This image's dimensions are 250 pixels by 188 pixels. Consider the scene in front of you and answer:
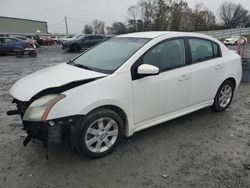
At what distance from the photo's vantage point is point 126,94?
3193 millimetres

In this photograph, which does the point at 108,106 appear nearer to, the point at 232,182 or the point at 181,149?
the point at 181,149

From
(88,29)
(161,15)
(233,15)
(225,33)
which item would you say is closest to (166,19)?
(161,15)

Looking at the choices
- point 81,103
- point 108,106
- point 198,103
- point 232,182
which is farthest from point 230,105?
point 81,103

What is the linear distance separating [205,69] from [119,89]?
1806 mm

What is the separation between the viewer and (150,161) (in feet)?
10.2

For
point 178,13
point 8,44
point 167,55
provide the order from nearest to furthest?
point 167,55 < point 8,44 < point 178,13

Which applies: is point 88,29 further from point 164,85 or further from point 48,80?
point 48,80

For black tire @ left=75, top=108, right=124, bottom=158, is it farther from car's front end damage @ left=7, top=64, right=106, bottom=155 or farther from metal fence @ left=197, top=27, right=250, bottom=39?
metal fence @ left=197, top=27, right=250, bottom=39

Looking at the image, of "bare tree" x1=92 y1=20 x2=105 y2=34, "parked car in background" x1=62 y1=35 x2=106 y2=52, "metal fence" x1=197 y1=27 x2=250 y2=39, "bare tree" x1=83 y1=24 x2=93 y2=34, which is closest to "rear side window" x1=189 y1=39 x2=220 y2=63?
"parked car in background" x1=62 y1=35 x2=106 y2=52

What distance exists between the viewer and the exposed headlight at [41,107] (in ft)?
8.91

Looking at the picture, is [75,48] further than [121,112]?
Yes

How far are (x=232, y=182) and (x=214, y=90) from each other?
82.5 inches

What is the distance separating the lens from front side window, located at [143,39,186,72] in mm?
3539

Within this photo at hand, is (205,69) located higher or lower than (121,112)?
higher
